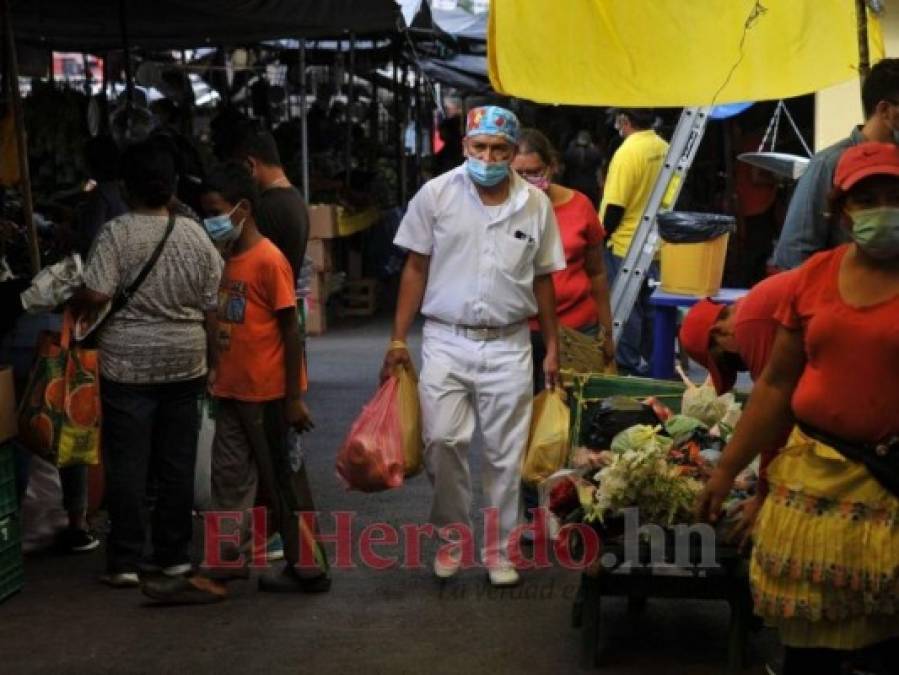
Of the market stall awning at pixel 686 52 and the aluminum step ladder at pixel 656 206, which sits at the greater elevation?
the market stall awning at pixel 686 52

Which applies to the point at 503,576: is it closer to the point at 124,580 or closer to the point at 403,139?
the point at 124,580

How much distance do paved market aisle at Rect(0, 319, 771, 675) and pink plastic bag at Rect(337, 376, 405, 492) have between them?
527 mm

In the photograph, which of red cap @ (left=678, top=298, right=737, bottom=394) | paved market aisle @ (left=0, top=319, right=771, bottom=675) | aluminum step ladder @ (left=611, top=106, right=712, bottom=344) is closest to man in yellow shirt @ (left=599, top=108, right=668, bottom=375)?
aluminum step ladder @ (left=611, top=106, right=712, bottom=344)

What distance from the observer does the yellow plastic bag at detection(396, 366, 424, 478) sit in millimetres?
6090

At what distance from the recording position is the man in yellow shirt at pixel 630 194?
33.4 feet

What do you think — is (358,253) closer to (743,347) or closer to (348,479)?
(348,479)

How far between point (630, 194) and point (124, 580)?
5176mm

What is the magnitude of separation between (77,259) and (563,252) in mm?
2091

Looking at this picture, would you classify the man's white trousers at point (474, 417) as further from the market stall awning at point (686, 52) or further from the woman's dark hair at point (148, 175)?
the woman's dark hair at point (148, 175)

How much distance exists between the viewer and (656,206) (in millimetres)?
8367

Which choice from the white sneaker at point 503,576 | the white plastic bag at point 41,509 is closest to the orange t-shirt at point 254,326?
the white sneaker at point 503,576

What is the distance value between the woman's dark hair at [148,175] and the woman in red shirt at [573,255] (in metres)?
1.65

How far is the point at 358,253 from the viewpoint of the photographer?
55.9ft

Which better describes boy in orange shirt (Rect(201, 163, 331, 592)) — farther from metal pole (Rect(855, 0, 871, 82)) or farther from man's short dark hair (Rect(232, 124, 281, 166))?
metal pole (Rect(855, 0, 871, 82))
